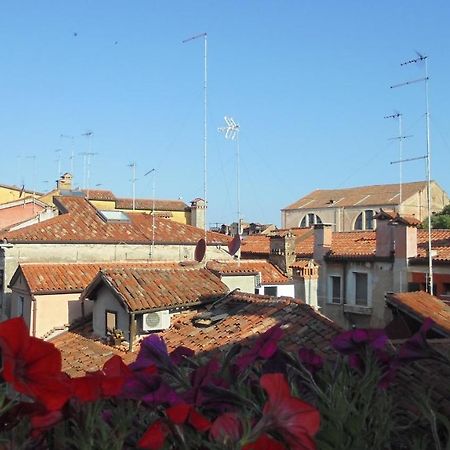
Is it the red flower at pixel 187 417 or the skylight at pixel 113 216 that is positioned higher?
the skylight at pixel 113 216

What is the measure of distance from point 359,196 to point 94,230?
31782mm

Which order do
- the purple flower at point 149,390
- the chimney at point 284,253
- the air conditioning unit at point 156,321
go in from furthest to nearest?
the chimney at point 284,253, the air conditioning unit at point 156,321, the purple flower at point 149,390

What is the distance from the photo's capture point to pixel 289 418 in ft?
Answer: 4.38

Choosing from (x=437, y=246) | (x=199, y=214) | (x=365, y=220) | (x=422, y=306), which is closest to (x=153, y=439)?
(x=422, y=306)

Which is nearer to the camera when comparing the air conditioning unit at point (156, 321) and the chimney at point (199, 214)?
the air conditioning unit at point (156, 321)

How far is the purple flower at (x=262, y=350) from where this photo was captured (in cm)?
204

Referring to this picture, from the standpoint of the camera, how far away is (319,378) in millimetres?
2139

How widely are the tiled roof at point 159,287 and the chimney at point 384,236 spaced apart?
8.43 metres

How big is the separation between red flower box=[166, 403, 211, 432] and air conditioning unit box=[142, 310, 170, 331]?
1043cm

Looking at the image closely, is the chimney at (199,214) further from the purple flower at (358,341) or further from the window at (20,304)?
the purple flower at (358,341)

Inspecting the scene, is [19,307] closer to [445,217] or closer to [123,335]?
[123,335]

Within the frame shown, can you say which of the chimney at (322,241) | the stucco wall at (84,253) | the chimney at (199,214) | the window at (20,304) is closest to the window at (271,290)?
the stucco wall at (84,253)

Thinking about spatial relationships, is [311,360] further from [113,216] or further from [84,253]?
[113,216]

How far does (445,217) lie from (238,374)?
37392mm
